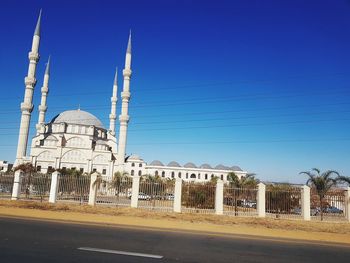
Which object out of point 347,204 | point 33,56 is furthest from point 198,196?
point 33,56

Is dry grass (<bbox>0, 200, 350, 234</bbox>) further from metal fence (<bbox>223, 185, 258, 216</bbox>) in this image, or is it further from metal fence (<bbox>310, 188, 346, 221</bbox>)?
metal fence (<bbox>223, 185, 258, 216</bbox>)

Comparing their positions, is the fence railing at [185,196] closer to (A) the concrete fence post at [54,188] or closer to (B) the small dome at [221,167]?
(A) the concrete fence post at [54,188]

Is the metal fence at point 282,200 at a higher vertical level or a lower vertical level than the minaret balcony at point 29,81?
lower

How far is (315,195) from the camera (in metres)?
23.5

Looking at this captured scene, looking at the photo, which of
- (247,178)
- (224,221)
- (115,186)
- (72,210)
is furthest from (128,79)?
(224,221)

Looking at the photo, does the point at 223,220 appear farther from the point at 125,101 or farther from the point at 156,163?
the point at 156,163

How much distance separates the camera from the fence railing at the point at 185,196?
23375mm

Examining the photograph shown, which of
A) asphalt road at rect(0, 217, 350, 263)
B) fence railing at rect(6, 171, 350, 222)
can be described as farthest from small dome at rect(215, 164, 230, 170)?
asphalt road at rect(0, 217, 350, 263)

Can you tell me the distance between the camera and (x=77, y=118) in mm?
83438

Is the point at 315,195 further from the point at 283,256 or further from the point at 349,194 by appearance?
the point at 283,256

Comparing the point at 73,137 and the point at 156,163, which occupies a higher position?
the point at 73,137

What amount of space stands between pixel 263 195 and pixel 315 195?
347 centimetres

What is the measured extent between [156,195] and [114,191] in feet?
12.0

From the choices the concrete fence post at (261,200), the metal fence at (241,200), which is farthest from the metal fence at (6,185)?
the concrete fence post at (261,200)
